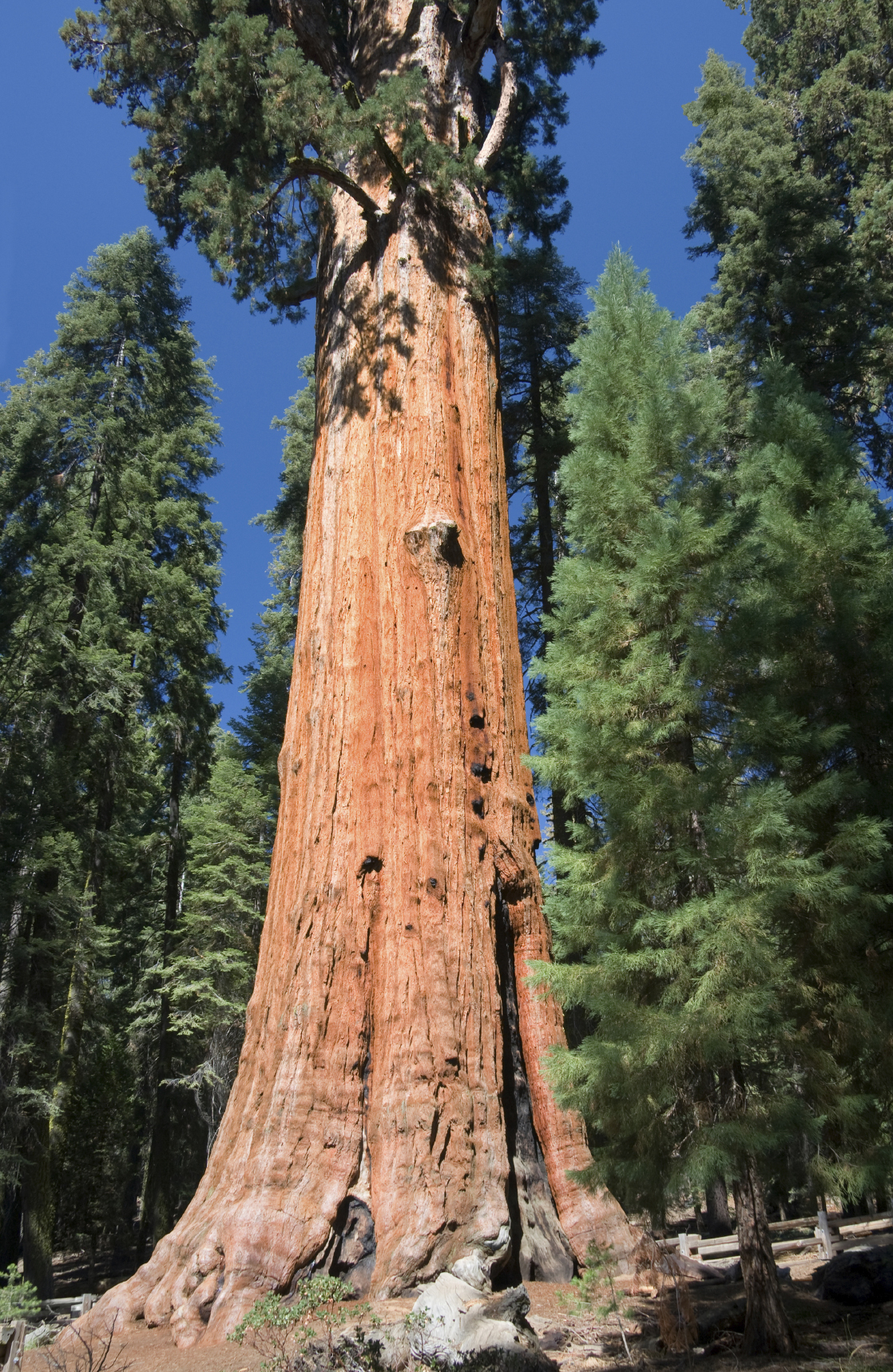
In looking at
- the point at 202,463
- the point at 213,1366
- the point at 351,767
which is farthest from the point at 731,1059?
the point at 202,463

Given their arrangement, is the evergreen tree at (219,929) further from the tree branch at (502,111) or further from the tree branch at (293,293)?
the tree branch at (502,111)

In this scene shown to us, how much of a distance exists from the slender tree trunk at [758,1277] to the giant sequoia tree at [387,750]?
137cm

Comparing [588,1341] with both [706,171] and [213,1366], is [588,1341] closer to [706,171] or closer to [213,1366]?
[213,1366]

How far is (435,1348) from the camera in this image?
152 inches

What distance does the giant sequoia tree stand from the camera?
5.26 m

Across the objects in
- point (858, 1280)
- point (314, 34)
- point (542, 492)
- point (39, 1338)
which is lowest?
point (39, 1338)

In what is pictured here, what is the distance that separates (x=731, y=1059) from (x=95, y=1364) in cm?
349

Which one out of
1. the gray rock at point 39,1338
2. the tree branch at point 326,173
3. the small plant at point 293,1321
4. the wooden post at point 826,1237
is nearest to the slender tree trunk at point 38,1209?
the gray rock at point 39,1338

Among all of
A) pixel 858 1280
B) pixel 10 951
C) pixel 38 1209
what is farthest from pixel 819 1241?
pixel 10 951

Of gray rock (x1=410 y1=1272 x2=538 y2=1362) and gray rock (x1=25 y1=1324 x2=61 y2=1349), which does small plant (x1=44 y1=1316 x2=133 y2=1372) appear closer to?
gray rock (x1=410 y1=1272 x2=538 y2=1362)

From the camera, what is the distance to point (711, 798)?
184 inches

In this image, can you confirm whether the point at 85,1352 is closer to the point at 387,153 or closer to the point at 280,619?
the point at 387,153

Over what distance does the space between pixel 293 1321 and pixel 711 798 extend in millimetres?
3172

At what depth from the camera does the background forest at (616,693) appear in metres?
4.54
